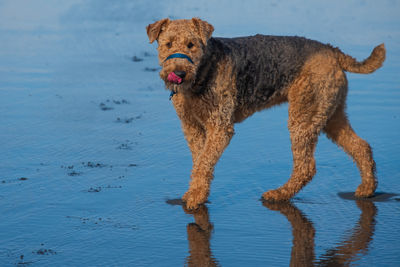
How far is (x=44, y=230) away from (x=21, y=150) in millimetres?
2459

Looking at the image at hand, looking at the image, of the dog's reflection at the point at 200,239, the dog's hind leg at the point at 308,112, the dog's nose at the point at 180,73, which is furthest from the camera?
the dog's hind leg at the point at 308,112

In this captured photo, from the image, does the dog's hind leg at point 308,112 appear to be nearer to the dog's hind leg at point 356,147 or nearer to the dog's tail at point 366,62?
the dog's tail at point 366,62

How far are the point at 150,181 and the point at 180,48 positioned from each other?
57.5 inches

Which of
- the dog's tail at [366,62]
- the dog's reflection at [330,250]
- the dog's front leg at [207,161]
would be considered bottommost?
the dog's reflection at [330,250]

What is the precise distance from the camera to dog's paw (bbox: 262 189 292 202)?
6.04 metres

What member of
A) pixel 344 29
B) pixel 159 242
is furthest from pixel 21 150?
pixel 344 29

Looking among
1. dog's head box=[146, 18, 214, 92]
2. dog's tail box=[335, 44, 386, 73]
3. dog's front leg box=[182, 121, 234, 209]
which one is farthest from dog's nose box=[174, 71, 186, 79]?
dog's tail box=[335, 44, 386, 73]

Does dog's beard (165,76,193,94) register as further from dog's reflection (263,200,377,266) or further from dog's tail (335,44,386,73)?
dog's tail (335,44,386,73)

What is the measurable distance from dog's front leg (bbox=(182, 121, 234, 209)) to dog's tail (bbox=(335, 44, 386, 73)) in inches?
53.6

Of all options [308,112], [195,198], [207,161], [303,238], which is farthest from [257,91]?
[303,238]

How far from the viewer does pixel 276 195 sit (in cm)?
604

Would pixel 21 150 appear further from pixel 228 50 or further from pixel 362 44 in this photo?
pixel 362 44

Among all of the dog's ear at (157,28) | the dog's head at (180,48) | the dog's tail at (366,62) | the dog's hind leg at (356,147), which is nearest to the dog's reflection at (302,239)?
the dog's hind leg at (356,147)

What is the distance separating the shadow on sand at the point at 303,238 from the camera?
451 cm
